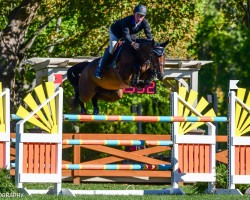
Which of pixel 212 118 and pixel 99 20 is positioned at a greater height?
pixel 99 20

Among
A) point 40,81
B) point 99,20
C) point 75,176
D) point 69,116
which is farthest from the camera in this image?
point 99,20

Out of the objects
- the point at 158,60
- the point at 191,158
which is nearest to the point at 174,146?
the point at 191,158

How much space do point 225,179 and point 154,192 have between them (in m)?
1.05

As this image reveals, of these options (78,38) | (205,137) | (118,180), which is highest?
(78,38)

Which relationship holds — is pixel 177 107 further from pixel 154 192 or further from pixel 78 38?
pixel 78 38

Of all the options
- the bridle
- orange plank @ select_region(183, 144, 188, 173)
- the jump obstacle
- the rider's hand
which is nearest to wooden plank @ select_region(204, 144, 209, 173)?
the jump obstacle

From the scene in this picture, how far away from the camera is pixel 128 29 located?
888cm

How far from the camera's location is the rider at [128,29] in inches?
343

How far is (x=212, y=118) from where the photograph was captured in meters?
8.22

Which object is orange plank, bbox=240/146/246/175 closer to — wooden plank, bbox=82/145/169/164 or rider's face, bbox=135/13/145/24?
rider's face, bbox=135/13/145/24

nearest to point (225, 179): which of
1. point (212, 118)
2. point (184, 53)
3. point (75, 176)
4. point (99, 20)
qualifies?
point (212, 118)

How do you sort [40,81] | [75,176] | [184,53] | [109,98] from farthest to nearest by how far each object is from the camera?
[184,53]
[40,81]
[75,176]
[109,98]

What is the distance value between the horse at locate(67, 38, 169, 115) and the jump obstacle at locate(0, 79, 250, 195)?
1.92 feet

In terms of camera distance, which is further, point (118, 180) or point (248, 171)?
point (118, 180)
